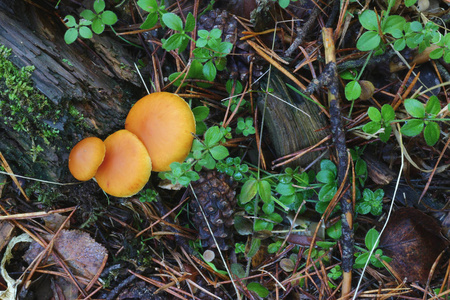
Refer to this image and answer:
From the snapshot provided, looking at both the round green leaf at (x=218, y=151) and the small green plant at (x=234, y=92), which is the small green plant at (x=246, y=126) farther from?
the round green leaf at (x=218, y=151)

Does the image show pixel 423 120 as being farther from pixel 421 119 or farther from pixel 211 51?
pixel 211 51

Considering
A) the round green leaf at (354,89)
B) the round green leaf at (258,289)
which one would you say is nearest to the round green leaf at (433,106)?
the round green leaf at (354,89)

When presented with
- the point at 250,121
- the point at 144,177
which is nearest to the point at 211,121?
the point at 250,121

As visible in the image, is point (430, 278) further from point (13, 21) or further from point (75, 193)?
point (13, 21)

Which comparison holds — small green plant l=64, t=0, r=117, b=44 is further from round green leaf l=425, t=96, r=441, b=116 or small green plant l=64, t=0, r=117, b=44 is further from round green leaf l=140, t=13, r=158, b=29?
round green leaf l=425, t=96, r=441, b=116

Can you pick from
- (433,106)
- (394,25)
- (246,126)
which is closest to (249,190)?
(246,126)

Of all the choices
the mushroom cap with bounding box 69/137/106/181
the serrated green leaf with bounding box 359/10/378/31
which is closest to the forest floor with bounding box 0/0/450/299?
the serrated green leaf with bounding box 359/10/378/31
